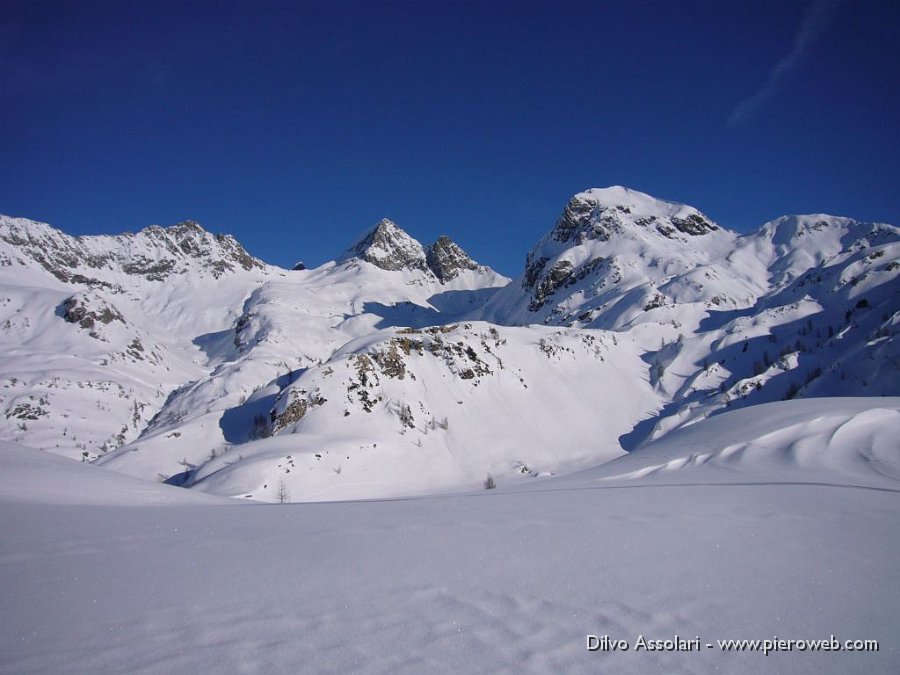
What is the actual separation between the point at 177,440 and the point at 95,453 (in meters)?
11.4

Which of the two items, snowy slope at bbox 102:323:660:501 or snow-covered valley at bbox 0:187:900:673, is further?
snowy slope at bbox 102:323:660:501

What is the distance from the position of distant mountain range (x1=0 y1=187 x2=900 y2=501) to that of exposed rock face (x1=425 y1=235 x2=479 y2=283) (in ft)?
144

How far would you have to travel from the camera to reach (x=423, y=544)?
380cm

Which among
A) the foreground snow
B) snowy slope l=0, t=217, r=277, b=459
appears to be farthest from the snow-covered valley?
snowy slope l=0, t=217, r=277, b=459

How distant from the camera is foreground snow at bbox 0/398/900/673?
2236 millimetres

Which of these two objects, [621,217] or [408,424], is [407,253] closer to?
[621,217]

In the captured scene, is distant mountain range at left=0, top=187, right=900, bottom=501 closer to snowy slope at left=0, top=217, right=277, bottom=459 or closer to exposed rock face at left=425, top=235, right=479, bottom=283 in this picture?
snowy slope at left=0, top=217, right=277, bottom=459

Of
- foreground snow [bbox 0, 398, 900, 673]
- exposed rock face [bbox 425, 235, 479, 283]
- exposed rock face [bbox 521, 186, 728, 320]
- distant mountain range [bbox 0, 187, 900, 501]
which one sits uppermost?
exposed rock face [bbox 425, 235, 479, 283]

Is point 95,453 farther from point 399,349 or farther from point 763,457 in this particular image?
point 763,457

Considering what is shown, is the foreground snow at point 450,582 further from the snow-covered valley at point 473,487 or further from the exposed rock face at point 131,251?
the exposed rock face at point 131,251

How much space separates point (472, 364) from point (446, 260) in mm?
105016

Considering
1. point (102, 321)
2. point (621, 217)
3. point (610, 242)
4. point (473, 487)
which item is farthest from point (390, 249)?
point (473, 487)

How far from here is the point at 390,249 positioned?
414 feet

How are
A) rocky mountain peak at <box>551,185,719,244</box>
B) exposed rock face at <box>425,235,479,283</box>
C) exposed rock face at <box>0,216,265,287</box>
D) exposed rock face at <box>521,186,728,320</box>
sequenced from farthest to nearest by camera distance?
exposed rock face at <box>425,235,479,283</box> < exposed rock face at <box>0,216,265,287</box> < rocky mountain peak at <box>551,185,719,244</box> < exposed rock face at <box>521,186,728,320</box>
